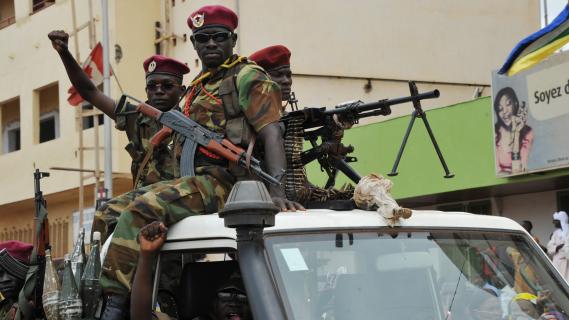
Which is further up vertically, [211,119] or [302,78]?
[302,78]

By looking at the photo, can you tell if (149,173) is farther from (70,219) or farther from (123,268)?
(70,219)

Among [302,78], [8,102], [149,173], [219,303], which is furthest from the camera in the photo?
[8,102]

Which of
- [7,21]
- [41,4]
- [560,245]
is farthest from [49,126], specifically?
[560,245]

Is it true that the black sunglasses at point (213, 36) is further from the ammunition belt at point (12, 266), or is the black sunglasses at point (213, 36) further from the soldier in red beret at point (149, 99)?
the ammunition belt at point (12, 266)

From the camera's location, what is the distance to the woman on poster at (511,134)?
47.9 ft

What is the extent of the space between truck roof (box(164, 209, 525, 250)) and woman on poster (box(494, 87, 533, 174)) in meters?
10.8

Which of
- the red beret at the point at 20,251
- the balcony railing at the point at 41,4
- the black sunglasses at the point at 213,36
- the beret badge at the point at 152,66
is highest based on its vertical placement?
the balcony railing at the point at 41,4

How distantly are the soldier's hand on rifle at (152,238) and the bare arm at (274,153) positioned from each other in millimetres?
547

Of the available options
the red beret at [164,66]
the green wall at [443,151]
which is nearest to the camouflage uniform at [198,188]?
the red beret at [164,66]

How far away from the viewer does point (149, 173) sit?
17.1 feet

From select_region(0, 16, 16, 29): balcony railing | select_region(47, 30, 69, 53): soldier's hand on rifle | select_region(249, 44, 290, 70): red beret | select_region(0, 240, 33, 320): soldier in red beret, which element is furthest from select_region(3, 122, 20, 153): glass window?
select_region(47, 30, 69, 53): soldier's hand on rifle

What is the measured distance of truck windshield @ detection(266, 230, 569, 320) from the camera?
3.46m

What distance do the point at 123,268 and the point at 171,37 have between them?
16.7 metres

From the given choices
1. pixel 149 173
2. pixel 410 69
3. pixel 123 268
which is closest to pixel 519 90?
pixel 410 69
